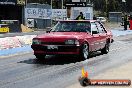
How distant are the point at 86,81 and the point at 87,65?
24.1 ft

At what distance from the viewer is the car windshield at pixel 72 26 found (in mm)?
14789

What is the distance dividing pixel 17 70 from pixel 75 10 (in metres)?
35.7

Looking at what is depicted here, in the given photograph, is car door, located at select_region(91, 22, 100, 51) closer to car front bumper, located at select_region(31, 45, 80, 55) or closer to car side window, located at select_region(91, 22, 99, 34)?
car side window, located at select_region(91, 22, 99, 34)

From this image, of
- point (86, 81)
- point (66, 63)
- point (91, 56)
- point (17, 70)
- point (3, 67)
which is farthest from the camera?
point (91, 56)

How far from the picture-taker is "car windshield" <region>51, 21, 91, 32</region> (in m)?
14.8

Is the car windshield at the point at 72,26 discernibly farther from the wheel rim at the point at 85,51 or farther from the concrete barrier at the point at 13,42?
the concrete barrier at the point at 13,42

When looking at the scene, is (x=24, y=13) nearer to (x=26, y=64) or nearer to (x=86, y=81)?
(x=26, y=64)

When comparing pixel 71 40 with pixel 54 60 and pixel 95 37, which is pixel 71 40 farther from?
pixel 95 37

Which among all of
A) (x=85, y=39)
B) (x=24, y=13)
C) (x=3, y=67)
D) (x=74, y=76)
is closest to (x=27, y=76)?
(x=74, y=76)

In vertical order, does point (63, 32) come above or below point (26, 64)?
above

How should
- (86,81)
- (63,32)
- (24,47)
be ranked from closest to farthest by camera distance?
(86,81) < (63,32) < (24,47)

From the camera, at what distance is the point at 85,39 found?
1391 centimetres

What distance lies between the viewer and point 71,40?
1335 cm

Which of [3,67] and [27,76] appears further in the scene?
[3,67]
